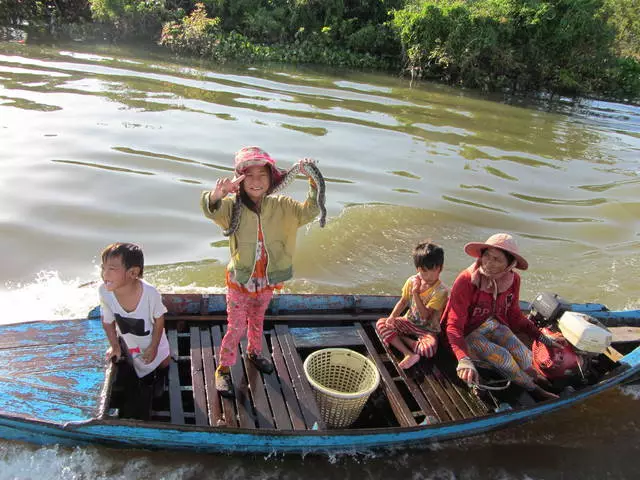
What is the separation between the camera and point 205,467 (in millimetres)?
3662

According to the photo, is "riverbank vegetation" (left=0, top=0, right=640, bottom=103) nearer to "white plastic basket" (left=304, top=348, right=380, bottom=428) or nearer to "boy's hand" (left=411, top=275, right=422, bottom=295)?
"boy's hand" (left=411, top=275, right=422, bottom=295)


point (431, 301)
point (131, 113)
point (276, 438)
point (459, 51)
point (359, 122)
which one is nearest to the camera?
point (276, 438)

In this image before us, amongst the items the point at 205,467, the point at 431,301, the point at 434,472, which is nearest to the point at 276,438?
the point at 205,467

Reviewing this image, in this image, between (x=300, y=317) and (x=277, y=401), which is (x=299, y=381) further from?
(x=300, y=317)

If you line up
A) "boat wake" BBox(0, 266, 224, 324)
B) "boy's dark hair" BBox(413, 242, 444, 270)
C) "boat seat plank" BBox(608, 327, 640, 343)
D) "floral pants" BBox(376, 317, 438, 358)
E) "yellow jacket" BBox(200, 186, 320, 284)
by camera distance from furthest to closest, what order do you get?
"boat wake" BBox(0, 266, 224, 324) < "boat seat plank" BBox(608, 327, 640, 343) < "floral pants" BBox(376, 317, 438, 358) < "boy's dark hair" BBox(413, 242, 444, 270) < "yellow jacket" BBox(200, 186, 320, 284)

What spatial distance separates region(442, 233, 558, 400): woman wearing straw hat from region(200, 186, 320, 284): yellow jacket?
1540 millimetres

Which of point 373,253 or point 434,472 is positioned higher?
point 373,253

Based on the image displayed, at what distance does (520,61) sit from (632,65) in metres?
6.87

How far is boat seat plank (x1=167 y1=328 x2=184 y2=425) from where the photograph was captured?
11.5 feet

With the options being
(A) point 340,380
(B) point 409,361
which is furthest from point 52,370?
(B) point 409,361

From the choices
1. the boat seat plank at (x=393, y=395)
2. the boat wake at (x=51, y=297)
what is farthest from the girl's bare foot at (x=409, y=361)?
the boat wake at (x=51, y=297)

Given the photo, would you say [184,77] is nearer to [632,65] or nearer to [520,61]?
[520,61]

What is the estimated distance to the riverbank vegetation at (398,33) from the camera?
20.3 m

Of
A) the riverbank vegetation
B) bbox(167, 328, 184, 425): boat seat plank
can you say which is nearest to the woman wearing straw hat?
bbox(167, 328, 184, 425): boat seat plank
